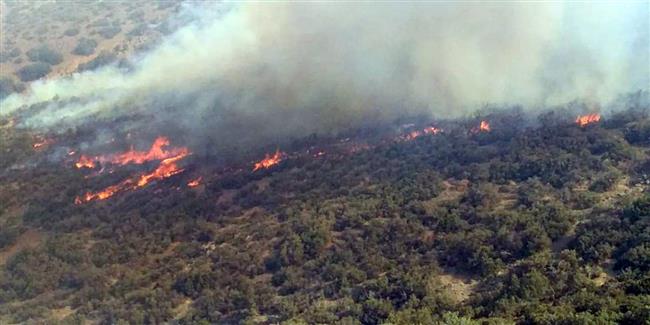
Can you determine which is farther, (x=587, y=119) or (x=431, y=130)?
(x=431, y=130)

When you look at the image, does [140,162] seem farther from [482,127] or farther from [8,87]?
[8,87]

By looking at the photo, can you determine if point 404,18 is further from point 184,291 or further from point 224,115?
point 184,291

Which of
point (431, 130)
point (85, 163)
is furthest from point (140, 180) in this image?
point (431, 130)

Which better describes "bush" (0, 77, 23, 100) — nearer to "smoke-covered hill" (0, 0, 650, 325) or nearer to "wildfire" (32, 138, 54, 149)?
"smoke-covered hill" (0, 0, 650, 325)

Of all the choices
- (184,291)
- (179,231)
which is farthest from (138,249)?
(184,291)

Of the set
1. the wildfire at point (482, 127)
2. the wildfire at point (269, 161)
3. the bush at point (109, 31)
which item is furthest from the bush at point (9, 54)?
the wildfire at point (482, 127)

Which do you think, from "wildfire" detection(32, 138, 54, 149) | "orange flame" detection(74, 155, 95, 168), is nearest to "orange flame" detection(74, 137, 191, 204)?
"orange flame" detection(74, 155, 95, 168)

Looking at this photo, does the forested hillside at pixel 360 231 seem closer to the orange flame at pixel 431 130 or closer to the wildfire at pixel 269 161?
the wildfire at pixel 269 161
